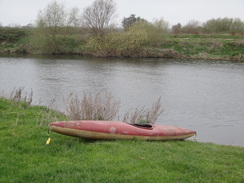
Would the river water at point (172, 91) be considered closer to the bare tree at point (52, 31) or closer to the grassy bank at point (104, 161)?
the grassy bank at point (104, 161)

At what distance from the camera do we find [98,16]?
3947 centimetres

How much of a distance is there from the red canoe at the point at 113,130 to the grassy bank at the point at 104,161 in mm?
207

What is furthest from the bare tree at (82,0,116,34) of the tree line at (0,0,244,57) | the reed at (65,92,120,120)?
the reed at (65,92,120,120)

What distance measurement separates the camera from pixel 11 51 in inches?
1598

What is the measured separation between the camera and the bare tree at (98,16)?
39.2 m

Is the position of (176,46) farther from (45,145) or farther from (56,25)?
(45,145)

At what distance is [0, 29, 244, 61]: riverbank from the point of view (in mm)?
37469

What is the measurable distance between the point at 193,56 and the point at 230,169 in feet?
115

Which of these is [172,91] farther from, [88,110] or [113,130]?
[113,130]

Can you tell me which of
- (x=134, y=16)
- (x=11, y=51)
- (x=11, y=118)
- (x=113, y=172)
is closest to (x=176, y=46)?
(x=11, y=51)

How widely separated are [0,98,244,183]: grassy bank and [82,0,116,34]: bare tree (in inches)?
1338

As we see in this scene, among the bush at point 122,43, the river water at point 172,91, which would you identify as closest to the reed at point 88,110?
the river water at point 172,91

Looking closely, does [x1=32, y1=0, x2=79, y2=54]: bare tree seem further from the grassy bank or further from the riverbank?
the grassy bank

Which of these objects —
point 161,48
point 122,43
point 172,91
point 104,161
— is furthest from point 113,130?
point 161,48
